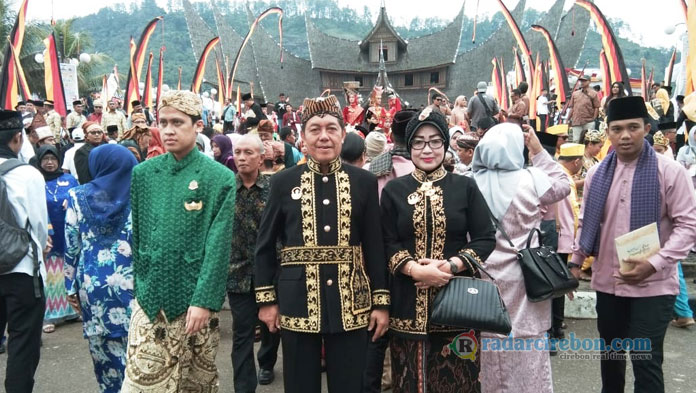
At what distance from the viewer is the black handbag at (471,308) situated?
7.73 feet

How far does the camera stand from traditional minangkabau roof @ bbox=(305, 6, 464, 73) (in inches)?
1298

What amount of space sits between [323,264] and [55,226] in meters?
3.85

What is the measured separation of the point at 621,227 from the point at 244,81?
2895cm

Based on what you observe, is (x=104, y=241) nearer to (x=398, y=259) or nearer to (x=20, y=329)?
(x=20, y=329)

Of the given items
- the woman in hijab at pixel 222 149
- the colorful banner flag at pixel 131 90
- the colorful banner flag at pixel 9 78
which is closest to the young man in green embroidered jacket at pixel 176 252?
the woman in hijab at pixel 222 149

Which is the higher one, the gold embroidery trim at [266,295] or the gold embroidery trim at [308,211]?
the gold embroidery trim at [308,211]

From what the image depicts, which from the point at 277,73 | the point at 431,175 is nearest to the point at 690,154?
the point at 431,175

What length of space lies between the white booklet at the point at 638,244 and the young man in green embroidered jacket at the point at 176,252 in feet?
7.14

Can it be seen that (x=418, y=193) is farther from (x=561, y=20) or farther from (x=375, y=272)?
(x=561, y=20)

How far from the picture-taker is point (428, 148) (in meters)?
2.64

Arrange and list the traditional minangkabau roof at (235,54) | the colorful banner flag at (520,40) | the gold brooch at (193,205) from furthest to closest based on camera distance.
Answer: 1. the traditional minangkabau roof at (235,54)
2. the colorful banner flag at (520,40)
3. the gold brooch at (193,205)

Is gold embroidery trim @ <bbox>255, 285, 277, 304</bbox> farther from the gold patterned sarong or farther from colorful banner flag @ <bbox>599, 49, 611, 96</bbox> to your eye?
colorful banner flag @ <bbox>599, 49, 611, 96</bbox>

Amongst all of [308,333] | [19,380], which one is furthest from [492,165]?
[19,380]

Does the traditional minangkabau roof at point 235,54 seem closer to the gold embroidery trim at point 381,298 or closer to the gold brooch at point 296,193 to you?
the gold brooch at point 296,193
